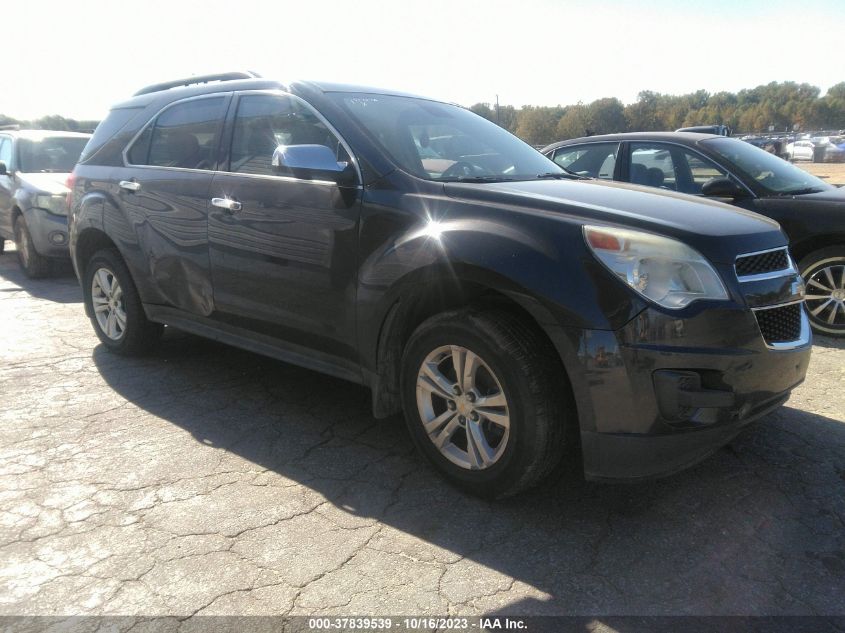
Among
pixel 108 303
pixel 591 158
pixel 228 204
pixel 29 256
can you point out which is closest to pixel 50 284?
pixel 29 256

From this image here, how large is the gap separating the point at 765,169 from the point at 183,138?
466 centimetres

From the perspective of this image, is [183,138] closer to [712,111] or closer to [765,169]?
[765,169]

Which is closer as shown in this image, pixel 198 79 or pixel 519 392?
pixel 519 392

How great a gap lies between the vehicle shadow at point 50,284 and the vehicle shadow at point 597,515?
414 cm

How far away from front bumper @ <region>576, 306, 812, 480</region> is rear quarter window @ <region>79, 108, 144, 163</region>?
3.85 metres

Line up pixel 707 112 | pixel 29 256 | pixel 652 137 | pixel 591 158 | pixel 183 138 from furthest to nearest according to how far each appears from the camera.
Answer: pixel 707 112 → pixel 29 256 → pixel 591 158 → pixel 652 137 → pixel 183 138

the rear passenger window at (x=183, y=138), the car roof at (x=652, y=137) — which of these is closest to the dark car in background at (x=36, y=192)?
the rear passenger window at (x=183, y=138)

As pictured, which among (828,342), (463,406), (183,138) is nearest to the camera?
(463,406)

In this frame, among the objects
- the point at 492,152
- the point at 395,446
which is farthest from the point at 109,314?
the point at 492,152

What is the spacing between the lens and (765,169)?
A: 5.89 m

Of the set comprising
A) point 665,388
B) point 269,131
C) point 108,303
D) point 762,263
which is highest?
point 269,131

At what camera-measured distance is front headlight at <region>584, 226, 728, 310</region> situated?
253cm

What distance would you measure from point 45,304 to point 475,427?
590 centimetres

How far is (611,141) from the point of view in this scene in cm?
652
